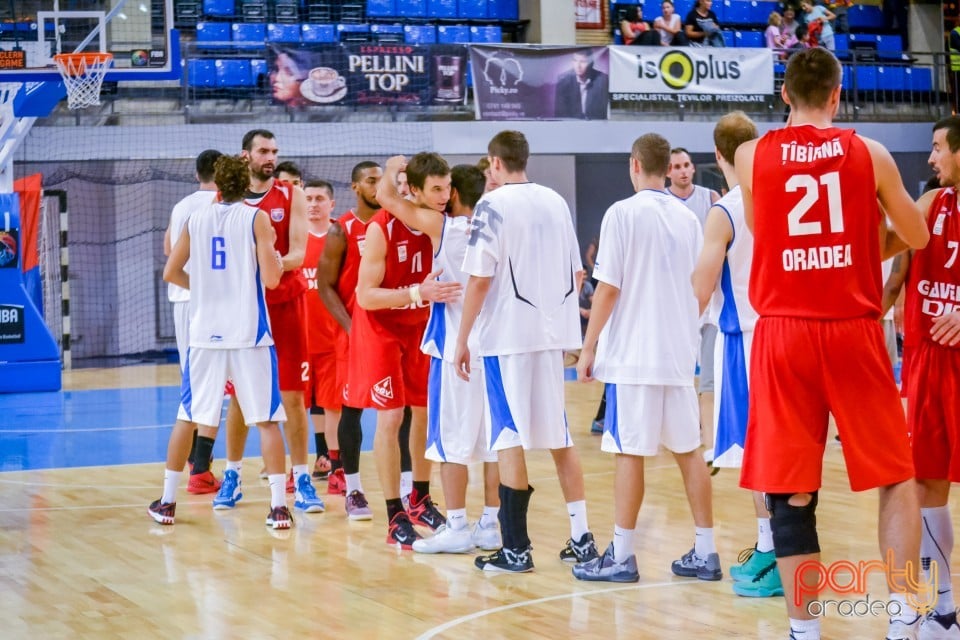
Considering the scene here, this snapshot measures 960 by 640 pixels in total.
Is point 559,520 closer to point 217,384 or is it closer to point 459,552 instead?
point 459,552

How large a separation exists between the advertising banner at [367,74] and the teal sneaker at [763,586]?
1278 centimetres

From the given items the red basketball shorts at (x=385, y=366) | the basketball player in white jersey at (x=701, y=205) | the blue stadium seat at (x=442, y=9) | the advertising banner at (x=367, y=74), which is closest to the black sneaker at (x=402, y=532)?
the red basketball shorts at (x=385, y=366)

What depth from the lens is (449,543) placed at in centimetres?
616

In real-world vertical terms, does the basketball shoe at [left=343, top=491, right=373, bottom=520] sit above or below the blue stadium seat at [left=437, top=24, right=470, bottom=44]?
below

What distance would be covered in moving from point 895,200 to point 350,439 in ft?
13.1

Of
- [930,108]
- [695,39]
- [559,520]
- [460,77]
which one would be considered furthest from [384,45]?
[559,520]

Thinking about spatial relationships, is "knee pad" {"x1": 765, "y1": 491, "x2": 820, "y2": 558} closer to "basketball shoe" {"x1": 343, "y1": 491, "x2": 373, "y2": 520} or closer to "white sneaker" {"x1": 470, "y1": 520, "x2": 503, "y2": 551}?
"white sneaker" {"x1": 470, "y1": 520, "x2": 503, "y2": 551}

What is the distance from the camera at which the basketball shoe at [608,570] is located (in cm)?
546

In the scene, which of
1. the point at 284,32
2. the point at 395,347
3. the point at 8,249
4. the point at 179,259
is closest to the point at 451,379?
the point at 395,347

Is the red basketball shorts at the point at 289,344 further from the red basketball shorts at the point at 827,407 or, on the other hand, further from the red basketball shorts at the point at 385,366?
the red basketball shorts at the point at 827,407

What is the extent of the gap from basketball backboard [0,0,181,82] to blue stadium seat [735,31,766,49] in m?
10.5

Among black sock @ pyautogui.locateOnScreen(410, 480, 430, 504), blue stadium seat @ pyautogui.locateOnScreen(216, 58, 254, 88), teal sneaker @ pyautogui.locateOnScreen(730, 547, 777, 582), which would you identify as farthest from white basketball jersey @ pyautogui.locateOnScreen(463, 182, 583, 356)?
blue stadium seat @ pyautogui.locateOnScreen(216, 58, 254, 88)

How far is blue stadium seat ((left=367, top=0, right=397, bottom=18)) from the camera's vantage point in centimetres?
2003

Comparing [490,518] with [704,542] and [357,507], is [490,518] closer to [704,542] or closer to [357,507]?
[357,507]
